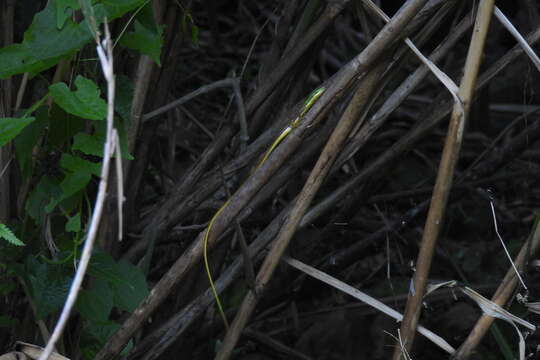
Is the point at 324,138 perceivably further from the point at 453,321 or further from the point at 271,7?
the point at 271,7

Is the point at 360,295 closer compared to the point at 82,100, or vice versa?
the point at 82,100

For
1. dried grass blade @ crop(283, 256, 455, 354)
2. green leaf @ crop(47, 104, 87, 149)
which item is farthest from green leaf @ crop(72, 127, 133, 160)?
dried grass blade @ crop(283, 256, 455, 354)

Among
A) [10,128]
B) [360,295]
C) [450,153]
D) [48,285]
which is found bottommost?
[360,295]

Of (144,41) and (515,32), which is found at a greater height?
(144,41)

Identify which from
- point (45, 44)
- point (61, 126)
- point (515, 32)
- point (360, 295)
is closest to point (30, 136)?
point (61, 126)

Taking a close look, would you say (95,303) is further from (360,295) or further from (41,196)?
(360,295)

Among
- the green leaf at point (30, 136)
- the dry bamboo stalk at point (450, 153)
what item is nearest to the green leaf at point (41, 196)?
the green leaf at point (30, 136)

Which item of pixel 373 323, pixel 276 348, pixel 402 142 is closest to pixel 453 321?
pixel 373 323

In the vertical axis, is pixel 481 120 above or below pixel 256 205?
below

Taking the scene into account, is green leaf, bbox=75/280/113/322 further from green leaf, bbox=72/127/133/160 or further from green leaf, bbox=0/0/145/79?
green leaf, bbox=0/0/145/79
